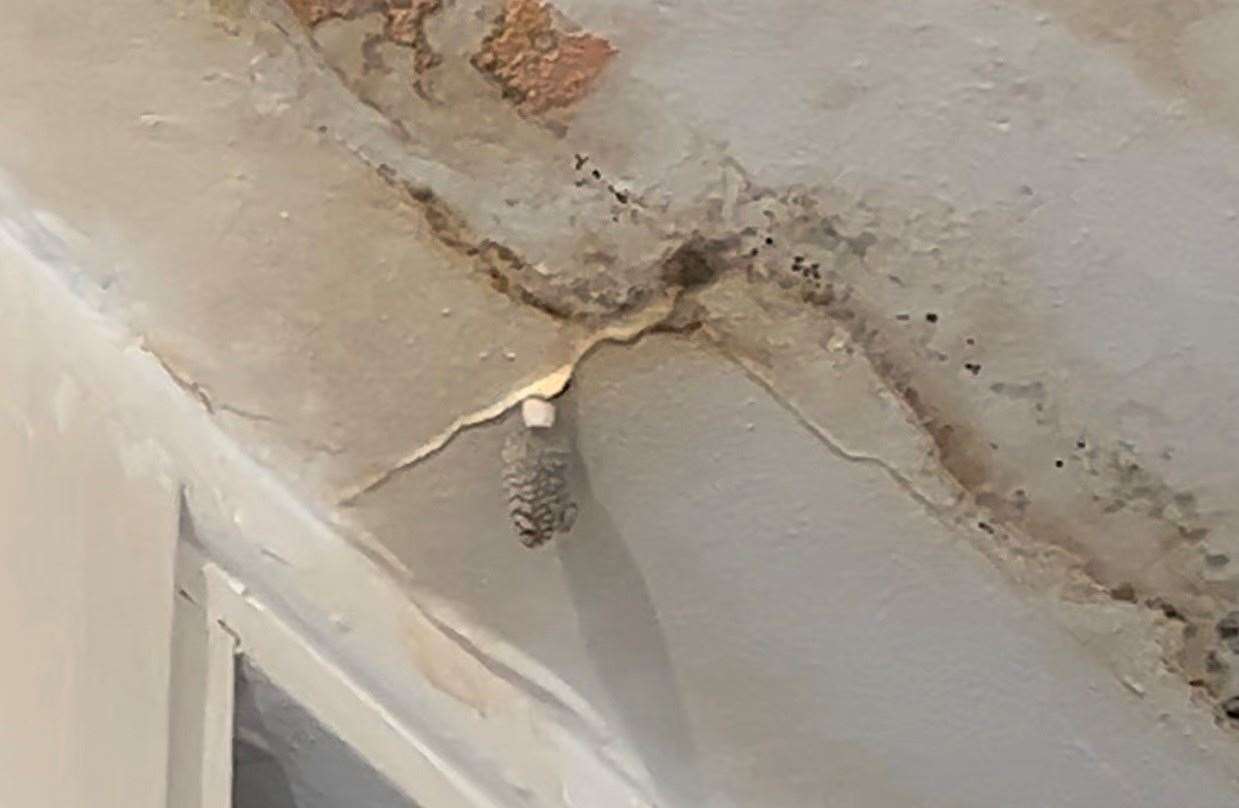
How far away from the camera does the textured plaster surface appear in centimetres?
65

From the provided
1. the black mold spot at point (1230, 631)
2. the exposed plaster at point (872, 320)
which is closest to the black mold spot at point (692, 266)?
→ the exposed plaster at point (872, 320)

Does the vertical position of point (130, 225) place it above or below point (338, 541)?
above

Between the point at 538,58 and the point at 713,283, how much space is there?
0.44 feet

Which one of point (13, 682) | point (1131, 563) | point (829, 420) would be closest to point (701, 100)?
point (829, 420)

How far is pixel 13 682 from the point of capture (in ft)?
2.74

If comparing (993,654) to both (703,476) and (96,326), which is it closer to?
(703,476)

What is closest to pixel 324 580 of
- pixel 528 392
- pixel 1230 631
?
pixel 528 392

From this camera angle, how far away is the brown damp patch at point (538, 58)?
27.4 inches

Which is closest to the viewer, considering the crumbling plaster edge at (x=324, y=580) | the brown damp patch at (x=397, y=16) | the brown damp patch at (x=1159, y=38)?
the brown damp patch at (x=1159, y=38)

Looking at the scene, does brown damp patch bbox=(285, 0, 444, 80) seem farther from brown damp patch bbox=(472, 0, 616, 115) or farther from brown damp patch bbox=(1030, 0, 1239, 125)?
brown damp patch bbox=(1030, 0, 1239, 125)

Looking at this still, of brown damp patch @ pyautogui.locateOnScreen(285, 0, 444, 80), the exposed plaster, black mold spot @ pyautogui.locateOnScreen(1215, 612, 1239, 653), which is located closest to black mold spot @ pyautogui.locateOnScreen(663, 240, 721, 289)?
the exposed plaster

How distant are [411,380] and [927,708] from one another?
12.4 inches

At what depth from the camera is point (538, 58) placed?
0.71 metres

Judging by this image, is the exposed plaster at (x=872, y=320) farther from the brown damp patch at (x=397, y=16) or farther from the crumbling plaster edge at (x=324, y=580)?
the crumbling plaster edge at (x=324, y=580)
